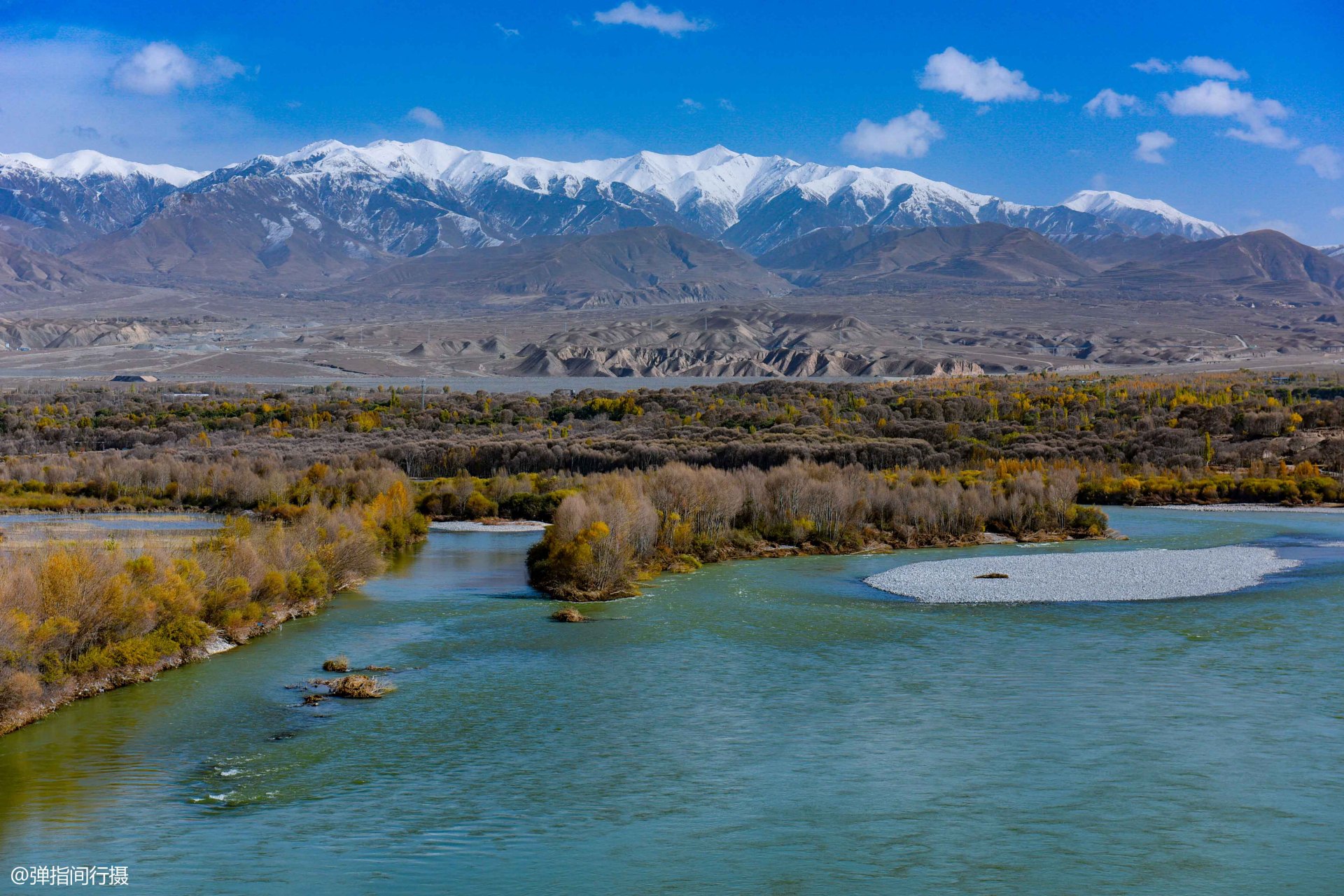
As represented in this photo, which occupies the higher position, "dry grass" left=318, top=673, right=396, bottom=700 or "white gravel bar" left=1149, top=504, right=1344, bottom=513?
"white gravel bar" left=1149, top=504, right=1344, bottom=513

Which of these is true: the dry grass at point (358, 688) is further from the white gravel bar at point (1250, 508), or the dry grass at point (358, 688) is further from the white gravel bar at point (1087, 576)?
the white gravel bar at point (1250, 508)

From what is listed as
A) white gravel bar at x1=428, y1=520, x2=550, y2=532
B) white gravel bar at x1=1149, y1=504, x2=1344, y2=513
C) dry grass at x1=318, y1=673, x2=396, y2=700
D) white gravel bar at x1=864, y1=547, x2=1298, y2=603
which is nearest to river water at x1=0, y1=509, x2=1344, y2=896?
dry grass at x1=318, y1=673, x2=396, y2=700

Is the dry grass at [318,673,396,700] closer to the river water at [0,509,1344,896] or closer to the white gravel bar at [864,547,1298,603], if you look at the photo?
the river water at [0,509,1344,896]

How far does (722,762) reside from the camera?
1758cm

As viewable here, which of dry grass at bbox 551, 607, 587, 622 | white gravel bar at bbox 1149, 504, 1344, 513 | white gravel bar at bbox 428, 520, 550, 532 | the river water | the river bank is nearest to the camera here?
the river water

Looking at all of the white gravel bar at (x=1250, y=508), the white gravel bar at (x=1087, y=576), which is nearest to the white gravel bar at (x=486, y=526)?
the white gravel bar at (x=1087, y=576)

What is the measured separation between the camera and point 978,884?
1349cm

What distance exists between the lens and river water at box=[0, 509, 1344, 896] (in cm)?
1397

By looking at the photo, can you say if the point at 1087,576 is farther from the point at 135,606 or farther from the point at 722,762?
the point at 135,606

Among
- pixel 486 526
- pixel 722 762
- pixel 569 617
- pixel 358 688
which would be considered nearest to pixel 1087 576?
pixel 569 617

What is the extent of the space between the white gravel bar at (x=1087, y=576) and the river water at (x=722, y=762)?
306cm

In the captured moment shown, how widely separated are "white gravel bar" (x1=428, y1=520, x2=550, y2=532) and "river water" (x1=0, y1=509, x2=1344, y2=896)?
19777 millimetres

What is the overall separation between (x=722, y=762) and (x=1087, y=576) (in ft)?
61.9

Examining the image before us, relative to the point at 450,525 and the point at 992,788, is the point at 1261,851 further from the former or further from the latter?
the point at 450,525
